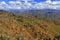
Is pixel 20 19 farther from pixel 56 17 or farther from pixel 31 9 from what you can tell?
pixel 56 17

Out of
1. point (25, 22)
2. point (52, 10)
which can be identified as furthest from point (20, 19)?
point (52, 10)

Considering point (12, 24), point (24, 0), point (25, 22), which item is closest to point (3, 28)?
point (12, 24)

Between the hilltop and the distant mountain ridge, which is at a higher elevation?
the distant mountain ridge

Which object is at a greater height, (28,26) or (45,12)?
(45,12)

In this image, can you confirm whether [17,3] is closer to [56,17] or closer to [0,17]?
[0,17]

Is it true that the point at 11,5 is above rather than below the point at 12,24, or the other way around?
above

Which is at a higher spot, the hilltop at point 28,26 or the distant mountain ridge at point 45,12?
the distant mountain ridge at point 45,12

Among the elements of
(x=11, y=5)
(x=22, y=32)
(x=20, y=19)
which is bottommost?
(x=22, y=32)
